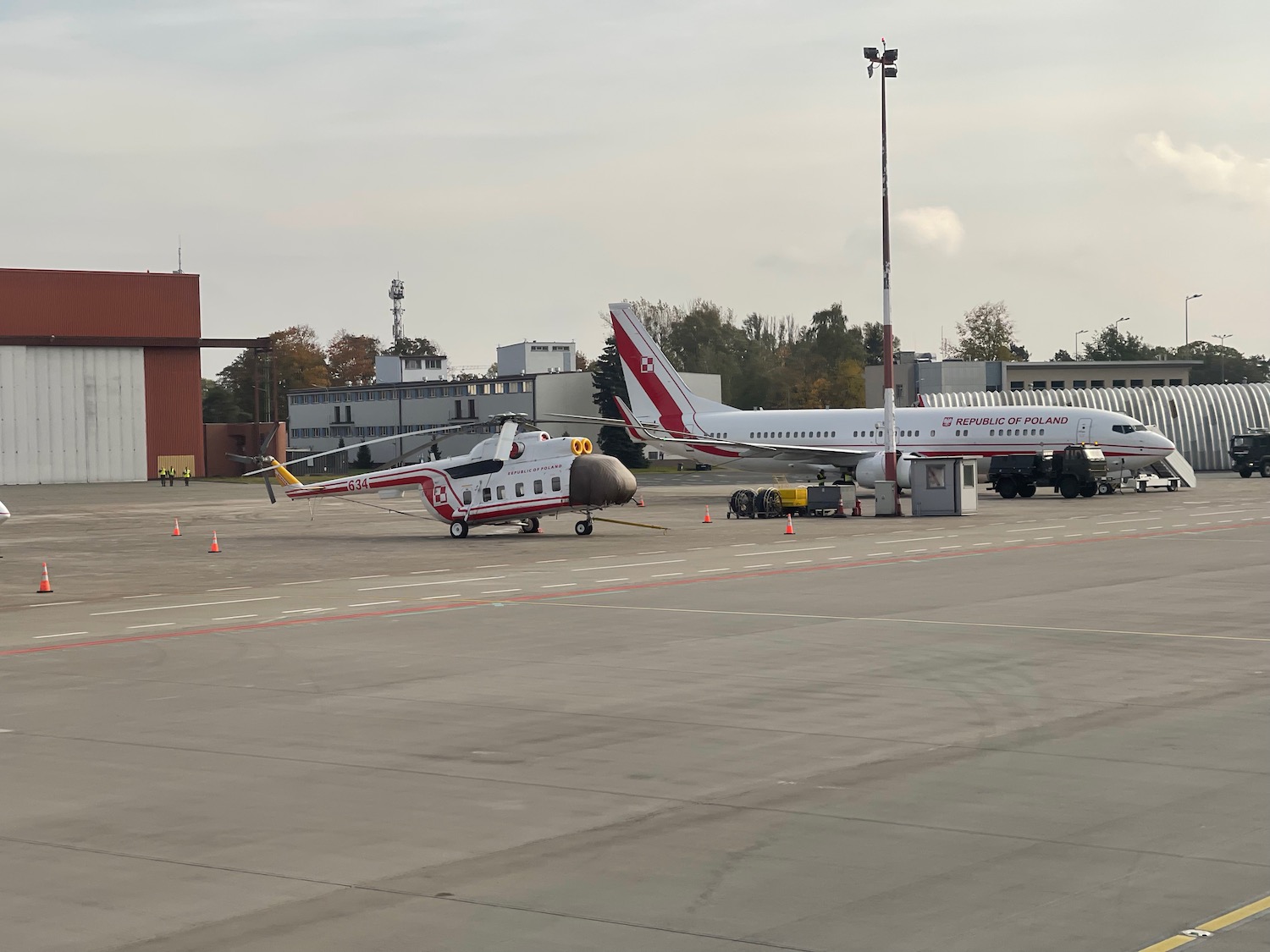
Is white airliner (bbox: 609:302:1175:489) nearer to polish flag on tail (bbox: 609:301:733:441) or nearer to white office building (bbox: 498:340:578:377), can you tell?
polish flag on tail (bbox: 609:301:733:441)

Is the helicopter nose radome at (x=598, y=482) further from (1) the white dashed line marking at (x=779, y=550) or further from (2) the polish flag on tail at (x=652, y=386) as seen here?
(2) the polish flag on tail at (x=652, y=386)

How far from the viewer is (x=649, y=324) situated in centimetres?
16912

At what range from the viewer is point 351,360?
636 feet

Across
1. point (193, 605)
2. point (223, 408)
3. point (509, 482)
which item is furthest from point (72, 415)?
point (193, 605)

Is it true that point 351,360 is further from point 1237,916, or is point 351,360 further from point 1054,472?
point 1237,916

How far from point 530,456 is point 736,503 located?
11605mm

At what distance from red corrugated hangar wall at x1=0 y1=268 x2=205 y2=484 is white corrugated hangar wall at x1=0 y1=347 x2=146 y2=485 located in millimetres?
59

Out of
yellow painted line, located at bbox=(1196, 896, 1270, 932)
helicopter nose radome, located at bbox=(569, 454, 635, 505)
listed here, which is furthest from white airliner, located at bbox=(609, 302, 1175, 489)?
yellow painted line, located at bbox=(1196, 896, 1270, 932)

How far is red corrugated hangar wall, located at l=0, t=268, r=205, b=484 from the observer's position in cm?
9731

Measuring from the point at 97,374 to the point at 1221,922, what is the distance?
10112cm

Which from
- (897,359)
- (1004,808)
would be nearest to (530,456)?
(1004,808)

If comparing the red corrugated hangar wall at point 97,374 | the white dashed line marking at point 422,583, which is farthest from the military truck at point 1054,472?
the red corrugated hangar wall at point 97,374

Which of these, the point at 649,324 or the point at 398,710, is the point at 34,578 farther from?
the point at 649,324

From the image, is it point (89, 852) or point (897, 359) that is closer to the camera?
point (89, 852)
